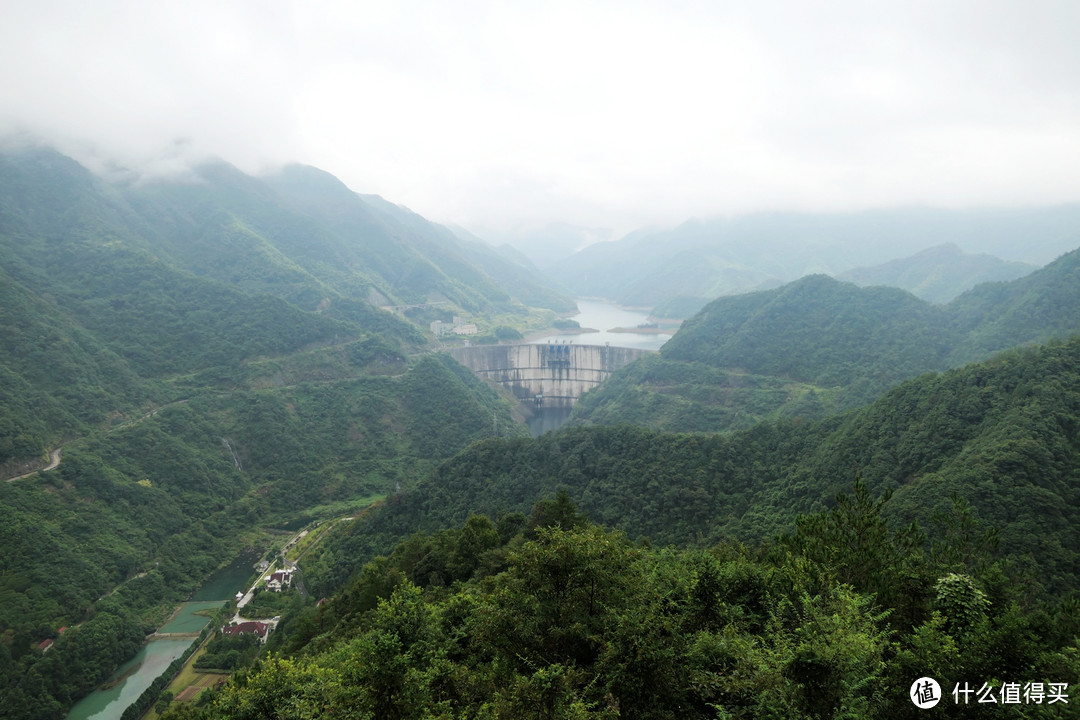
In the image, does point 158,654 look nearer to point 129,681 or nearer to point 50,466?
point 129,681

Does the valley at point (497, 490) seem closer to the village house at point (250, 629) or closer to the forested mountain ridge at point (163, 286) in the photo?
Answer: the forested mountain ridge at point (163, 286)

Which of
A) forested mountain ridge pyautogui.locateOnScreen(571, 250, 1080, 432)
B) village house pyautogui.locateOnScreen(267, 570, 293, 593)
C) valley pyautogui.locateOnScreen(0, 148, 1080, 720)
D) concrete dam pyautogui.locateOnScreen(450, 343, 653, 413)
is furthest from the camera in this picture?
concrete dam pyautogui.locateOnScreen(450, 343, 653, 413)

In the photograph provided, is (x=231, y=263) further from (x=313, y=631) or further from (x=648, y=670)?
(x=648, y=670)

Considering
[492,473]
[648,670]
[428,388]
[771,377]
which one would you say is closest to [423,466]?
[428,388]

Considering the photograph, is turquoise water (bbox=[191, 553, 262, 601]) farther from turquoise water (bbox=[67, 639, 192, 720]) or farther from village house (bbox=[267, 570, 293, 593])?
turquoise water (bbox=[67, 639, 192, 720])

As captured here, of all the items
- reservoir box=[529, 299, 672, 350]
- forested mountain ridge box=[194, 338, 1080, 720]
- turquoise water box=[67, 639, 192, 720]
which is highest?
reservoir box=[529, 299, 672, 350]

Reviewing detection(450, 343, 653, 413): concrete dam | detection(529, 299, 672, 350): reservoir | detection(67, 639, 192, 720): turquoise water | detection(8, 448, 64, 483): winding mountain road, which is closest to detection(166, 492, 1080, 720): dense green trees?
detection(67, 639, 192, 720): turquoise water
